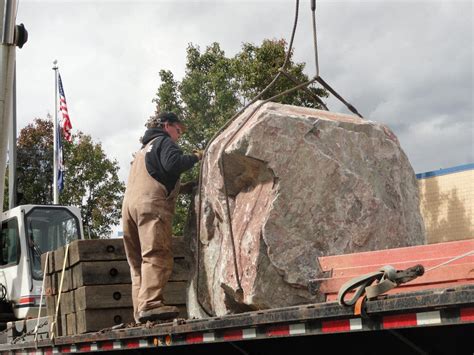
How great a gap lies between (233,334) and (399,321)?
4.27ft

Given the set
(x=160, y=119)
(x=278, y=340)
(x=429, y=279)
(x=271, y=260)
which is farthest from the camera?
(x=160, y=119)

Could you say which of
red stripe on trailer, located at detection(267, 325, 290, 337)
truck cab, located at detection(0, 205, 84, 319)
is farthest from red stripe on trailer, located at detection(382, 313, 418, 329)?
truck cab, located at detection(0, 205, 84, 319)

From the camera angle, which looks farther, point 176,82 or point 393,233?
point 176,82

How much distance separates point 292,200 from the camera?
5.53 metres

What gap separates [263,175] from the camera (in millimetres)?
5656

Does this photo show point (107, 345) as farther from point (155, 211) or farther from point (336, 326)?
point (336, 326)

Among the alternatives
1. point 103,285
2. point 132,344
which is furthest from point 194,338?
point 103,285

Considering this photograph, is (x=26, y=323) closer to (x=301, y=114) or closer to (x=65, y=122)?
(x=301, y=114)

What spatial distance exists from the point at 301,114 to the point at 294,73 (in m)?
15.7

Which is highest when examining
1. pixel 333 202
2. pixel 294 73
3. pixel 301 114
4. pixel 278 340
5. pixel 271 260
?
pixel 294 73

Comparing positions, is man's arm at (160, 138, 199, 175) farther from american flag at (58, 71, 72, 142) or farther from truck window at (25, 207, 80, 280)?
american flag at (58, 71, 72, 142)

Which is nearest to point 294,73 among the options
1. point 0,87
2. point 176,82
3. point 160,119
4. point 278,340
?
point 176,82

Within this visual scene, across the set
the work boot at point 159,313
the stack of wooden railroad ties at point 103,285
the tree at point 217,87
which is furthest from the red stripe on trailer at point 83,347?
the tree at point 217,87

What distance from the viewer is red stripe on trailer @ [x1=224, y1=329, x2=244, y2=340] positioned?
14.7 ft
